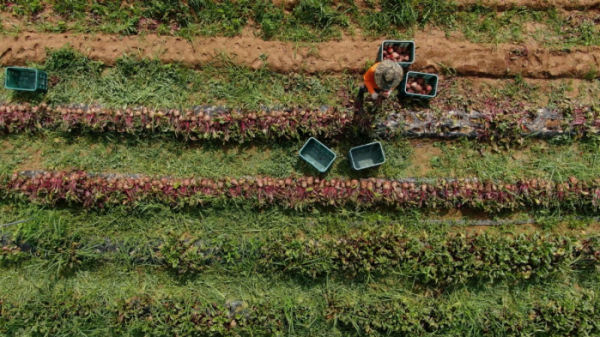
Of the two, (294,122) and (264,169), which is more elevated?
(294,122)

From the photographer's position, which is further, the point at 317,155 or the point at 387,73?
the point at 317,155

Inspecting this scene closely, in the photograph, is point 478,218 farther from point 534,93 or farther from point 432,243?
point 534,93

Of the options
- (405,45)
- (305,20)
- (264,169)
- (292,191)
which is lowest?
(292,191)

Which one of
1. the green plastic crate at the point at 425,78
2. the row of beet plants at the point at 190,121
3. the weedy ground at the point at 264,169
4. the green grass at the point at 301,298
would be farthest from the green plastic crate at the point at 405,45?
the green grass at the point at 301,298

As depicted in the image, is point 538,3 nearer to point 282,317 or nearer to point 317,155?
point 317,155

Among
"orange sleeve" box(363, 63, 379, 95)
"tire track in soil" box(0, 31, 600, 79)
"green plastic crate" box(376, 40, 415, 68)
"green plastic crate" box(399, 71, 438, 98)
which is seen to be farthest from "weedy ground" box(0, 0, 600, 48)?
"orange sleeve" box(363, 63, 379, 95)

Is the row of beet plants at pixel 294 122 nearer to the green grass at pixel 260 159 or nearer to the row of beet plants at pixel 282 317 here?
the green grass at pixel 260 159

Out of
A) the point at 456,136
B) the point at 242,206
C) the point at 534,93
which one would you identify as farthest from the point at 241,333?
the point at 534,93

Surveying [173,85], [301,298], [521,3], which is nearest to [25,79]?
[173,85]
